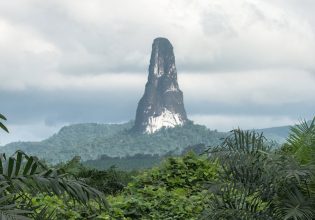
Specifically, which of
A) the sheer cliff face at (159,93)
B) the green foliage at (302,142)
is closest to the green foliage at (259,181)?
the green foliage at (302,142)

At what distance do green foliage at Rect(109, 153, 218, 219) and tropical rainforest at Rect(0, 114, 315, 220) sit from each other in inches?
0.7

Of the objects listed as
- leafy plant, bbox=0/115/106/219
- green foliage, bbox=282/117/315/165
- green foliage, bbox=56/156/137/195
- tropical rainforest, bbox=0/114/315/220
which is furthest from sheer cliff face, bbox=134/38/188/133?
leafy plant, bbox=0/115/106/219

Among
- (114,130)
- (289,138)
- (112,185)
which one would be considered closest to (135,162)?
(112,185)

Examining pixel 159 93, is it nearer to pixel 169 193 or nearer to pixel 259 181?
pixel 169 193

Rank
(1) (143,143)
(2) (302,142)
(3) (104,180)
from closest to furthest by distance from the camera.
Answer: (2) (302,142) < (3) (104,180) < (1) (143,143)

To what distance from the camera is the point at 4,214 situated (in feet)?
14.2

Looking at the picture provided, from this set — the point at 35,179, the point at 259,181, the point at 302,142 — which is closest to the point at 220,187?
the point at 259,181

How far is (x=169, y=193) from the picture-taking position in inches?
502

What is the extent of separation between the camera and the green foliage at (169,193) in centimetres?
1175

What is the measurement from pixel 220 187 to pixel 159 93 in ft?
495

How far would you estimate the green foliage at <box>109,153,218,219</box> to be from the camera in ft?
38.5

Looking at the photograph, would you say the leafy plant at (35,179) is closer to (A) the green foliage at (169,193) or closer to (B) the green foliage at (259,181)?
(B) the green foliage at (259,181)

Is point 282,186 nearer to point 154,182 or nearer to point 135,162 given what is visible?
point 154,182

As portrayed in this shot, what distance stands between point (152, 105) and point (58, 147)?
31.2 meters
